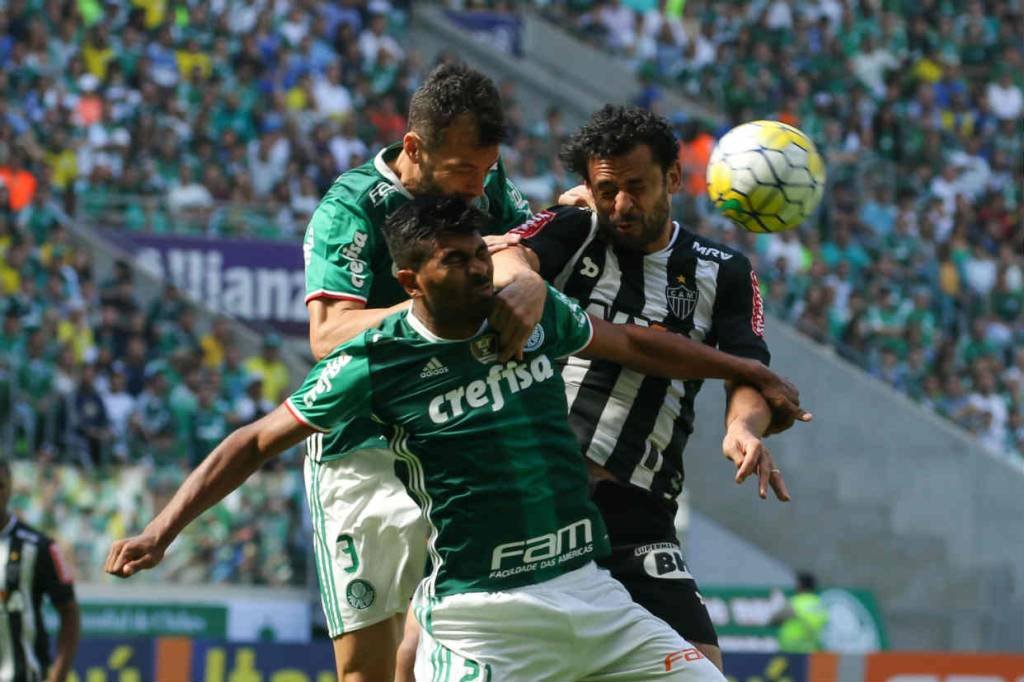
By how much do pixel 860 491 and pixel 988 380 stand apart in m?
1.84

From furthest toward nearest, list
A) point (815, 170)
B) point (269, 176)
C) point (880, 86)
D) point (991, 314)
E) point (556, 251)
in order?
point (880, 86) < point (991, 314) < point (269, 176) < point (815, 170) < point (556, 251)

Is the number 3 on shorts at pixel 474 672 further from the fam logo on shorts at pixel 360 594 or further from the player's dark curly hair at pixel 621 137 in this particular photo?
the player's dark curly hair at pixel 621 137

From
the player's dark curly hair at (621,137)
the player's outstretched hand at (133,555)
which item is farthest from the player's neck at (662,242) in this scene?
the player's outstretched hand at (133,555)

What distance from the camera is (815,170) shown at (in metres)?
6.59

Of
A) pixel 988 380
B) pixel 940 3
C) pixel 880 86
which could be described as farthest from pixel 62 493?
pixel 940 3

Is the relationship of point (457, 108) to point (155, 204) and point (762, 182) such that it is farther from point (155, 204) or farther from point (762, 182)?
point (155, 204)

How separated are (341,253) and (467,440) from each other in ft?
3.13

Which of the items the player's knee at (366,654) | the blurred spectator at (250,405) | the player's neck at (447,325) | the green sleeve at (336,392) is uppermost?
the player's neck at (447,325)

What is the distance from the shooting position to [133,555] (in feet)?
16.0

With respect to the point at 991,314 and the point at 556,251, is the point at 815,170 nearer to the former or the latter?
the point at 556,251

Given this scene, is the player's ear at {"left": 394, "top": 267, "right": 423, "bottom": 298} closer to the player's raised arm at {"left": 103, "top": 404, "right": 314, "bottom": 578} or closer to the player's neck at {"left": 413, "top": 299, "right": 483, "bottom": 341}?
the player's neck at {"left": 413, "top": 299, "right": 483, "bottom": 341}

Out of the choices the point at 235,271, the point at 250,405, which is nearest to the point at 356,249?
the point at 250,405

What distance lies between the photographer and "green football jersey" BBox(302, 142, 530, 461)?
5.70 metres

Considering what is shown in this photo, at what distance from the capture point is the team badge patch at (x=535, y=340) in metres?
5.16
